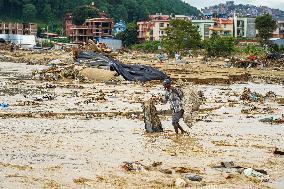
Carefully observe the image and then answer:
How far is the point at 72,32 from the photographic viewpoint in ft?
356

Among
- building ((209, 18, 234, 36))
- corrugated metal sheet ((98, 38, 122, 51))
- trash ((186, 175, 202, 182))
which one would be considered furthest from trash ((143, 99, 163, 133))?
building ((209, 18, 234, 36))

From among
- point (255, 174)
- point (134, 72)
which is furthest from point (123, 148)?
point (134, 72)

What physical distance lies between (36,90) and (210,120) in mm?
10783

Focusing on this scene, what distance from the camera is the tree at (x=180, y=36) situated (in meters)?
56.1

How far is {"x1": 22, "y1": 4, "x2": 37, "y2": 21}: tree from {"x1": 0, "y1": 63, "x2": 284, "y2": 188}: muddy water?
112892 mm

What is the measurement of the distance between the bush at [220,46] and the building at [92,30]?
49060 mm

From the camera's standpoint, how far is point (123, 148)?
35.2ft

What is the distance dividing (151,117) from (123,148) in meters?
2.28

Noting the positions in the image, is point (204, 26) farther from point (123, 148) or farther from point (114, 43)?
point (123, 148)

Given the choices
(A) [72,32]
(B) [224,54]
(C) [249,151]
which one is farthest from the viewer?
(A) [72,32]

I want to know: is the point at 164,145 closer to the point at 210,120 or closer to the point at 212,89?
the point at 210,120

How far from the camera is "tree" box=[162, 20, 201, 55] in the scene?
2207 inches

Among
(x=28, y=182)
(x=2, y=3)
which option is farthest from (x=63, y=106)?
(x=2, y=3)

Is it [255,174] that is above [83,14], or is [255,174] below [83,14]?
below
